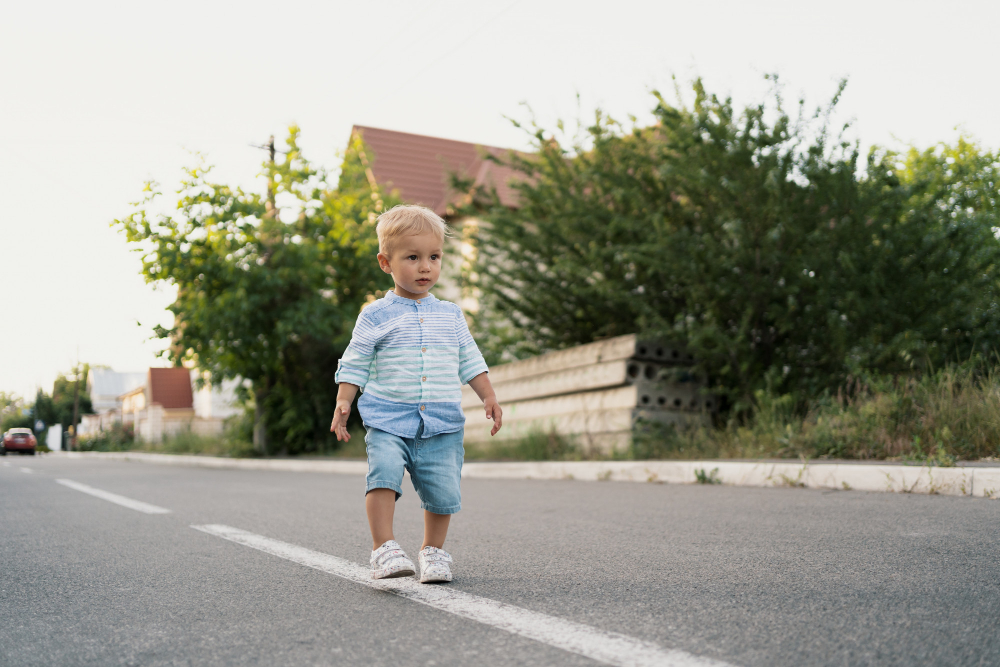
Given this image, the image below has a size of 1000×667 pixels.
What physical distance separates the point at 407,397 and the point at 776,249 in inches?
262

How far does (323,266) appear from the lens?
59.3ft

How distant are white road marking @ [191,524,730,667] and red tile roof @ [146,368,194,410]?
5839cm

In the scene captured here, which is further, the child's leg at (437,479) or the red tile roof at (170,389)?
the red tile roof at (170,389)

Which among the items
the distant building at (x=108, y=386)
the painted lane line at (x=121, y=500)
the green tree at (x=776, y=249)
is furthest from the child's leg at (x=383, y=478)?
the distant building at (x=108, y=386)

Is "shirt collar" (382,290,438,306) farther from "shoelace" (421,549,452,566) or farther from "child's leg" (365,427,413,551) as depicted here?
"shoelace" (421,549,452,566)

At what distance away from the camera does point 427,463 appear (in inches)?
136

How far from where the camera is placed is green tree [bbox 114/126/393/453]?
16984 millimetres

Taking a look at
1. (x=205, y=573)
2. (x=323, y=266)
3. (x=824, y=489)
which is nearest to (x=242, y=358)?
(x=323, y=266)

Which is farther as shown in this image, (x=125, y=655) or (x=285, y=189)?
(x=285, y=189)

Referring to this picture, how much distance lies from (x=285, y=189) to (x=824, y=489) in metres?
14.4

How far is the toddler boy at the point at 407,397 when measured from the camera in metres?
3.38

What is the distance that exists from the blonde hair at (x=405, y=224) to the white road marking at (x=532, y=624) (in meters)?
1.32

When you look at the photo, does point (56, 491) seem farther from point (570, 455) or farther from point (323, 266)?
point (323, 266)

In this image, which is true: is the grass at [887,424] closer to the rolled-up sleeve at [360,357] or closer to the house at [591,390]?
the house at [591,390]
